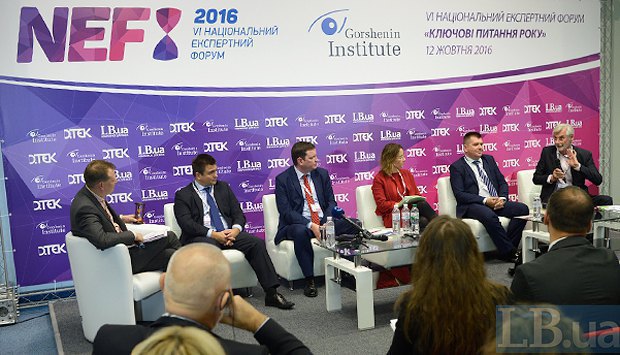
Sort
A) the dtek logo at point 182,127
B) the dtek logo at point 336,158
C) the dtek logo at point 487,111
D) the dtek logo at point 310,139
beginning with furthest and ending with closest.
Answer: the dtek logo at point 487,111 < the dtek logo at point 336,158 < the dtek logo at point 310,139 < the dtek logo at point 182,127

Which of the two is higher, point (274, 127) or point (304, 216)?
point (274, 127)

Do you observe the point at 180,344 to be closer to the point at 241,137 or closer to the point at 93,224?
the point at 93,224

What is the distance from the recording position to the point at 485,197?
→ 5.99m

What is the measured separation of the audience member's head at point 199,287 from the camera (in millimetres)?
1673

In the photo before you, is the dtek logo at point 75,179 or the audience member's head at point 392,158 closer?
the dtek logo at point 75,179

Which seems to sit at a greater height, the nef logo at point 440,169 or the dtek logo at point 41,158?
the dtek logo at point 41,158

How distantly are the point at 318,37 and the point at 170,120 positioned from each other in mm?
1728

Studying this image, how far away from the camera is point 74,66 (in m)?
5.27

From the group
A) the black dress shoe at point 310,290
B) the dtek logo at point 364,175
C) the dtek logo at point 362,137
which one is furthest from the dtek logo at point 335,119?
the black dress shoe at point 310,290

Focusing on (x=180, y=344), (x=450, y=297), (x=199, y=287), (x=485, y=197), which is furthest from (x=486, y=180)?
(x=180, y=344)

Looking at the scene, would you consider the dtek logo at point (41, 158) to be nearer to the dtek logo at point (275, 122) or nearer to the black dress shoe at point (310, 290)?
the dtek logo at point (275, 122)

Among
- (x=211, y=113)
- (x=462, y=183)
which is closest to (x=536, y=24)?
(x=462, y=183)

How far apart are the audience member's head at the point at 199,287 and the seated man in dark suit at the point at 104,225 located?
2400 millimetres

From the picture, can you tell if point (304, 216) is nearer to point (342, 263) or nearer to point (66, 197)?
point (342, 263)
